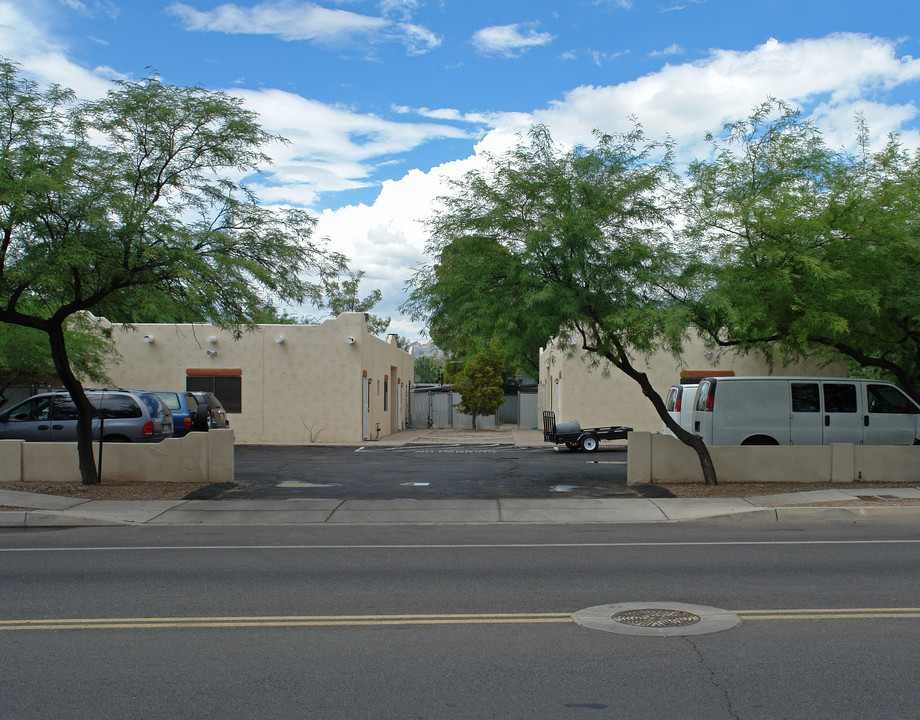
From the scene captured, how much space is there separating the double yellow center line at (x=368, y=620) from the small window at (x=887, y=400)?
1084cm

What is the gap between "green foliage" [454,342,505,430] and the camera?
40.9 m

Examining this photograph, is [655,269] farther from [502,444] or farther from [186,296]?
[502,444]

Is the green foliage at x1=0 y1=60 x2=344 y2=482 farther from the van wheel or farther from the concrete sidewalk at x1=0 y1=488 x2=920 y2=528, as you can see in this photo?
the van wheel

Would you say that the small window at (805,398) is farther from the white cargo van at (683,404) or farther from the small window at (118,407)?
the small window at (118,407)

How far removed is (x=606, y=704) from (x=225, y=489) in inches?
468

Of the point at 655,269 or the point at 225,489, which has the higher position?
the point at 655,269

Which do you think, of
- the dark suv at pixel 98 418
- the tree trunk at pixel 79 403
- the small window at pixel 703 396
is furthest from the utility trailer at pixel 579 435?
the tree trunk at pixel 79 403

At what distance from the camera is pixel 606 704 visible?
190 inches

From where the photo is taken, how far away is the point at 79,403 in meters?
15.0

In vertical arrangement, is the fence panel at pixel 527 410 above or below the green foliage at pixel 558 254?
below

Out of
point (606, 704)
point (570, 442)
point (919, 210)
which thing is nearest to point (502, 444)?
point (570, 442)

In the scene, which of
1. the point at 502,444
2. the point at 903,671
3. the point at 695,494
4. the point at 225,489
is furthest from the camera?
the point at 502,444

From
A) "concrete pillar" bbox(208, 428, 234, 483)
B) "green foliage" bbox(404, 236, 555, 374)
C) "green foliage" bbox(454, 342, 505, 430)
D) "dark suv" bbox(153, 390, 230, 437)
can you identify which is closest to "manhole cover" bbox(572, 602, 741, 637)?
"green foliage" bbox(404, 236, 555, 374)

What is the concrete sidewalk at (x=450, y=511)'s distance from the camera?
12758mm
